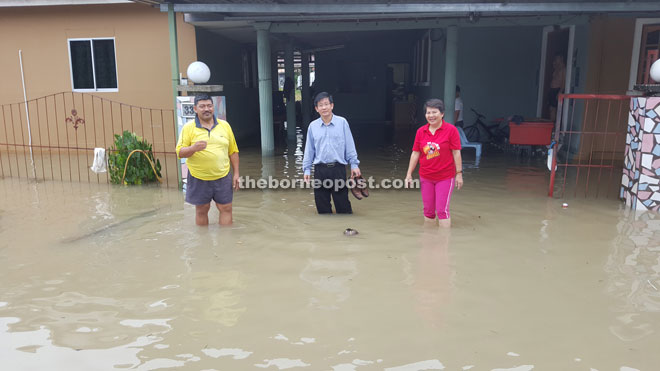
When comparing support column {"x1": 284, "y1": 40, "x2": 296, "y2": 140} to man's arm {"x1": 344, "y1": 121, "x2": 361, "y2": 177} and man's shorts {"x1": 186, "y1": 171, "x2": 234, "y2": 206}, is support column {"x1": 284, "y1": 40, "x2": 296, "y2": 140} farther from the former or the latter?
man's shorts {"x1": 186, "y1": 171, "x2": 234, "y2": 206}

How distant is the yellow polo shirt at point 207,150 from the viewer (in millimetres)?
5238

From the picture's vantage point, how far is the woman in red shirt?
5379 millimetres

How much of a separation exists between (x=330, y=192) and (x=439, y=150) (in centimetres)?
150

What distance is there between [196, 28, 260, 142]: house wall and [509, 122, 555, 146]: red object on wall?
668 centimetres

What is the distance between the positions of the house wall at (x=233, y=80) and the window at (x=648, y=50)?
353 inches

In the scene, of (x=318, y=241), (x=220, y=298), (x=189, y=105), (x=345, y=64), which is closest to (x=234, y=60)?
(x=345, y=64)

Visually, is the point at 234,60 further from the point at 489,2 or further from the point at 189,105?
the point at 489,2

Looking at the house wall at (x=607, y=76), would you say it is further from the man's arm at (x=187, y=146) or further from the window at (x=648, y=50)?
the man's arm at (x=187, y=146)

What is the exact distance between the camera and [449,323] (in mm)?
3539

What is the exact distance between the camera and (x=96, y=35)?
1131 cm

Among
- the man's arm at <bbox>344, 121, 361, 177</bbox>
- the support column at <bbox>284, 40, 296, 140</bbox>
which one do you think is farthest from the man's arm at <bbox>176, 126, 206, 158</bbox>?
the support column at <bbox>284, 40, 296, 140</bbox>

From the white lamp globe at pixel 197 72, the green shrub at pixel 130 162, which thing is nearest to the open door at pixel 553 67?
the white lamp globe at pixel 197 72

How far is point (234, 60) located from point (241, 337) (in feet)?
40.5

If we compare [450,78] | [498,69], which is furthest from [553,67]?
[450,78]
